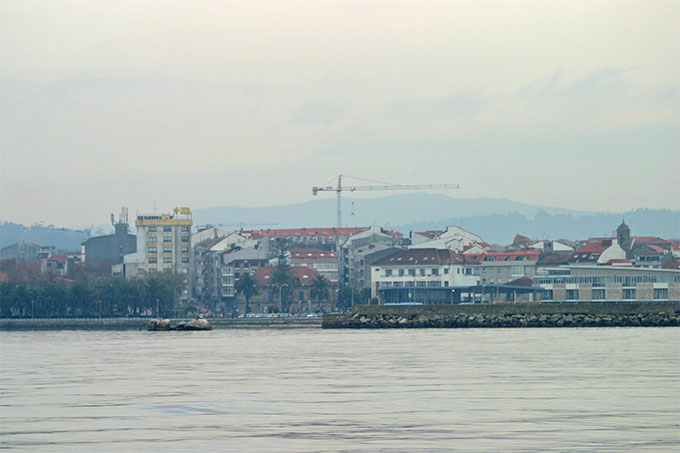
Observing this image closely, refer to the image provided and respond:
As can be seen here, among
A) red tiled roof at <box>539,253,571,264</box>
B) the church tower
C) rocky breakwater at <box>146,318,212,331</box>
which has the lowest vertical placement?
rocky breakwater at <box>146,318,212,331</box>

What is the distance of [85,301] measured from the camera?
140875 millimetres

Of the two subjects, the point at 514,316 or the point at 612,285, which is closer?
the point at 514,316

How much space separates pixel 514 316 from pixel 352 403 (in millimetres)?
69658

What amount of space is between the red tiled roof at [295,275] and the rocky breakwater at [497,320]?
168 ft

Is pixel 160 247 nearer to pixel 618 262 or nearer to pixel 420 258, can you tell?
pixel 420 258

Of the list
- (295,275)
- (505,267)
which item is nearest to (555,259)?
(505,267)

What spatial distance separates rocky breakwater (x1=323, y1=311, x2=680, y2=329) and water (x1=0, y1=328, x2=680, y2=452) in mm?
45051

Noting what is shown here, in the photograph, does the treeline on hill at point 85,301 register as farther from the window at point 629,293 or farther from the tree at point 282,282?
the window at point 629,293

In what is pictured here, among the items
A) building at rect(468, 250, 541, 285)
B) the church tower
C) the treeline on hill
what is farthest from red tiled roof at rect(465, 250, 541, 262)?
the treeline on hill

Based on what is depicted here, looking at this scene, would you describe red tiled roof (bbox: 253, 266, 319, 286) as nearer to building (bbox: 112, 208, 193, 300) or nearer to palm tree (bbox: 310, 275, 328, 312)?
palm tree (bbox: 310, 275, 328, 312)

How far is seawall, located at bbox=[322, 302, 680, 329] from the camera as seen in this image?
91875 mm

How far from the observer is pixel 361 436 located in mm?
21234

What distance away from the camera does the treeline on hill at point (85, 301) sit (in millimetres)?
140275

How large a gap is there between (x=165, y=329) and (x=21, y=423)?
82029mm
